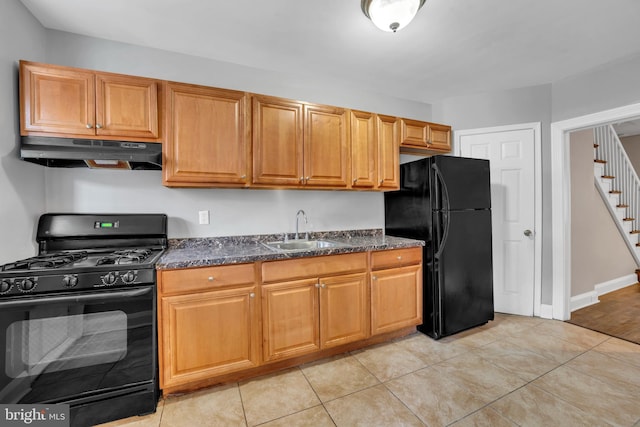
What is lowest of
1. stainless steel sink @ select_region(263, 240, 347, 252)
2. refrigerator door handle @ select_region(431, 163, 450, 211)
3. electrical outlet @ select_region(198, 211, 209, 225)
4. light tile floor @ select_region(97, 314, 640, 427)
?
light tile floor @ select_region(97, 314, 640, 427)

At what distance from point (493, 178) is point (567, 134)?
802 millimetres

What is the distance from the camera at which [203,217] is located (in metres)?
2.32

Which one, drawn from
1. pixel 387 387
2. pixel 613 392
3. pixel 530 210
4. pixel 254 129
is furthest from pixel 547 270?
pixel 254 129

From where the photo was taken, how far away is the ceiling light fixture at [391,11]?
1.53 metres

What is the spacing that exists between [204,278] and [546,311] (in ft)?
11.7

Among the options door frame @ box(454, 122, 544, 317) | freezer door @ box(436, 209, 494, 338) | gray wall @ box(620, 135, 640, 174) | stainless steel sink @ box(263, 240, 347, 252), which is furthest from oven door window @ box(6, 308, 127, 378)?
gray wall @ box(620, 135, 640, 174)

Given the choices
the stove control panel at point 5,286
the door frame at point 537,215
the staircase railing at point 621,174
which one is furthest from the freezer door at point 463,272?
the staircase railing at point 621,174

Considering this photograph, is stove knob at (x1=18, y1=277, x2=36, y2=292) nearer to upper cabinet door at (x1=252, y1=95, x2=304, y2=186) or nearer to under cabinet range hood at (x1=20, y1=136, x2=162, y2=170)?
under cabinet range hood at (x1=20, y1=136, x2=162, y2=170)

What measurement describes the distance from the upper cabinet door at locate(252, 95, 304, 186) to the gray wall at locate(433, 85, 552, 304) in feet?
6.87

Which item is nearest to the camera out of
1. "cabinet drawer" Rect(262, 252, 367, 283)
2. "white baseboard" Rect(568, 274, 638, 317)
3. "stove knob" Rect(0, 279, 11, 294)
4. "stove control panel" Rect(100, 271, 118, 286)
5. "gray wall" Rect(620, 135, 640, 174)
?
"stove knob" Rect(0, 279, 11, 294)

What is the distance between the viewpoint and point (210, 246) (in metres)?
2.32

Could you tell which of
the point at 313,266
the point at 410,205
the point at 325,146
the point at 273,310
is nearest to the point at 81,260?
the point at 273,310

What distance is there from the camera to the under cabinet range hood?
5.52 ft

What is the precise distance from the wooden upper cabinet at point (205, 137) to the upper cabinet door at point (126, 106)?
0.11 m
